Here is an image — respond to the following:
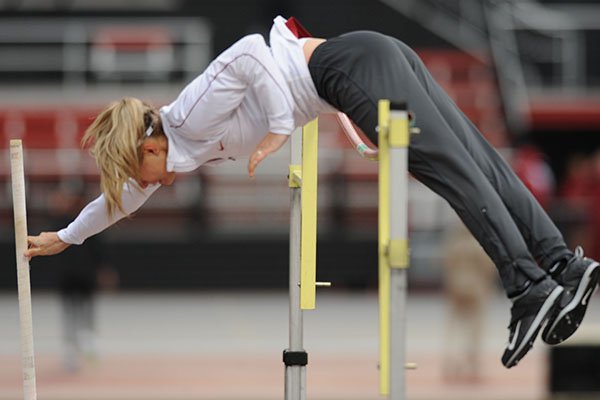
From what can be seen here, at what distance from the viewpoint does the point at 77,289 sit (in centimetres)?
1530

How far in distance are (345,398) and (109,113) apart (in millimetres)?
7683

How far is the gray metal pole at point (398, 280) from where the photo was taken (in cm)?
515

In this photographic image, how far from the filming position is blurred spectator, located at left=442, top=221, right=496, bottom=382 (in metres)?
14.5

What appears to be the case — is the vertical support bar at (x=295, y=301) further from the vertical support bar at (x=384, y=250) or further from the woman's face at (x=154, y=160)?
the vertical support bar at (x=384, y=250)

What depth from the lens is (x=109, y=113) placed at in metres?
6.29

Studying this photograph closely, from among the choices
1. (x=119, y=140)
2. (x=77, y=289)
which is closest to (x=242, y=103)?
(x=119, y=140)

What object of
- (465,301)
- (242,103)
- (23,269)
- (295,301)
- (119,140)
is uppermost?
(242,103)

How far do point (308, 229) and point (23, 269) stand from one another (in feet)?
4.50

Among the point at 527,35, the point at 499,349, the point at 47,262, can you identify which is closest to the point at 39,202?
the point at 47,262

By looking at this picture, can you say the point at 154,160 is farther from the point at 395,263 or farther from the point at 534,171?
the point at 534,171

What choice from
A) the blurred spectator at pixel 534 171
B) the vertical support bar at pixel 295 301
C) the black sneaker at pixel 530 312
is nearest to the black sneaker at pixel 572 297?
the black sneaker at pixel 530 312

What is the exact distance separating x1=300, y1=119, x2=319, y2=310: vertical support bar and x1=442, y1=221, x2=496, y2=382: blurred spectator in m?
8.12

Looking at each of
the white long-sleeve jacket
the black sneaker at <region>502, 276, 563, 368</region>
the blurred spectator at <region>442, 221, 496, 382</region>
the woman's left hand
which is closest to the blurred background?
the blurred spectator at <region>442, 221, 496, 382</region>

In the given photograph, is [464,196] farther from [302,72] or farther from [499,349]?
[499,349]
